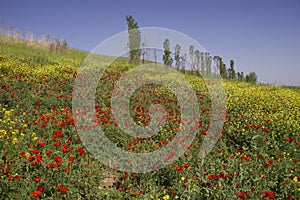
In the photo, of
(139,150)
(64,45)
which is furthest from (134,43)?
(139,150)

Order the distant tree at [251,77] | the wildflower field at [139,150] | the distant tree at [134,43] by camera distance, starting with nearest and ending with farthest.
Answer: the wildflower field at [139,150], the distant tree at [134,43], the distant tree at [251,77]

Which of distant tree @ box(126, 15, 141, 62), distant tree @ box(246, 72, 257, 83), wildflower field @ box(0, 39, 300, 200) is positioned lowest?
wildflower field @ box(0, 39, 300, 200)

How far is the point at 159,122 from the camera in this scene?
8.05 metres

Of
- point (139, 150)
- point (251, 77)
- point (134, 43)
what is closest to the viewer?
point (139, 150)

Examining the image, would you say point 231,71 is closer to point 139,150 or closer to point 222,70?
point 222,70

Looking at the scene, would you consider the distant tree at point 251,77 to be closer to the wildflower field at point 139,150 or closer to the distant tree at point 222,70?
the distant tree at point 222,70

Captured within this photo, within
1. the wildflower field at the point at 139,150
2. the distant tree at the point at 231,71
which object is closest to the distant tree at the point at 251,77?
the distant tree at the point at 231,71

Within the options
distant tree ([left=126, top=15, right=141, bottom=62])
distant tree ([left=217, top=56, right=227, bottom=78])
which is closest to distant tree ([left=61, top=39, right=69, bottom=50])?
distant tree ([left=126, top=15, right=141, bottom=62])

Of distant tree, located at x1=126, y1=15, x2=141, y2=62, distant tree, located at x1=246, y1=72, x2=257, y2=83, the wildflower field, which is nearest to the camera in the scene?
the wildflower field

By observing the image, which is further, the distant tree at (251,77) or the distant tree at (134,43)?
the distant tree at (251,77)

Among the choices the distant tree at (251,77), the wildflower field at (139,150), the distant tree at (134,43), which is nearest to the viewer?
the wildflower field at (139,150)

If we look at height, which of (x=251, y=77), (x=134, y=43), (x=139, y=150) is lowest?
(x=139, y=150)

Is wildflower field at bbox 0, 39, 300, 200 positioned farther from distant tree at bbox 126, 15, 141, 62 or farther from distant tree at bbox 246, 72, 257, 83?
distant tree at bbox 246, 72, 257, 83

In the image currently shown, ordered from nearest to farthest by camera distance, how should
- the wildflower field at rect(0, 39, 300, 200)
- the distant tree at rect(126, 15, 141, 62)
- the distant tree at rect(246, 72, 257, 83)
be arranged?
the wildflower field at rect(0, 39, 300, 200)
the distant tree at rect(126, 15, 141, 62)
the distant tree at rect(246, 72, 257, 83)
